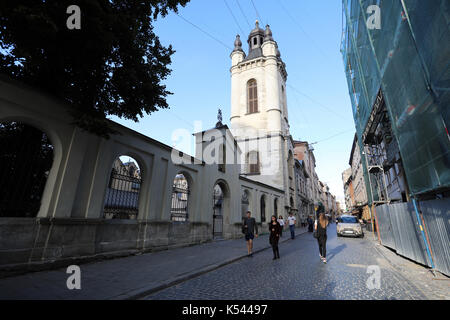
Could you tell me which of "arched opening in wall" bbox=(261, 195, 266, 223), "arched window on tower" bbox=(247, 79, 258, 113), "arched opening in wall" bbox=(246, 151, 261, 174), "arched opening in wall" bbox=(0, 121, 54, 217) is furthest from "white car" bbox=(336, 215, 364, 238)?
"arched opening in wall" bbox=(0, 121, 54, 217)

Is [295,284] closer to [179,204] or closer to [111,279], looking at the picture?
[111,279]

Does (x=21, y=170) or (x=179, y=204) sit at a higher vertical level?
(x=21, y=170)

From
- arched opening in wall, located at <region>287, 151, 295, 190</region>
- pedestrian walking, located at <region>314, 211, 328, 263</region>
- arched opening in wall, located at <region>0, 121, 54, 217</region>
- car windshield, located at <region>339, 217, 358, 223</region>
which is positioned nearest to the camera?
arched opening in wall, located at <region>0, 121, 54, 217</region>

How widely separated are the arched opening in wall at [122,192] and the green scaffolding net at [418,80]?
9.98m

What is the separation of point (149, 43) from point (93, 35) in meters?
2.30

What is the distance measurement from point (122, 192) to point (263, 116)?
76.9 feet

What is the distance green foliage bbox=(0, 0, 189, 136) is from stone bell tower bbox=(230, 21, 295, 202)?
2096cm

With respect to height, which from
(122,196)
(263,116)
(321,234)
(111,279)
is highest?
(263,116)

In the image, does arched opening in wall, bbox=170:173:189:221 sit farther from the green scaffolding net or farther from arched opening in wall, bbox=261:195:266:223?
arched opening in wall, bbox=261:195:266:223

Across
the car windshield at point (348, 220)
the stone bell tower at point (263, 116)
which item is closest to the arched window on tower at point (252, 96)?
the stone bell tower at point (263, 116)

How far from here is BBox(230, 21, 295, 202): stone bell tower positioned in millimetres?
26539

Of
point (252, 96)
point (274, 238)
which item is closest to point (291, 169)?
point (252, 96)

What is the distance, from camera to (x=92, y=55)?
5363mm
